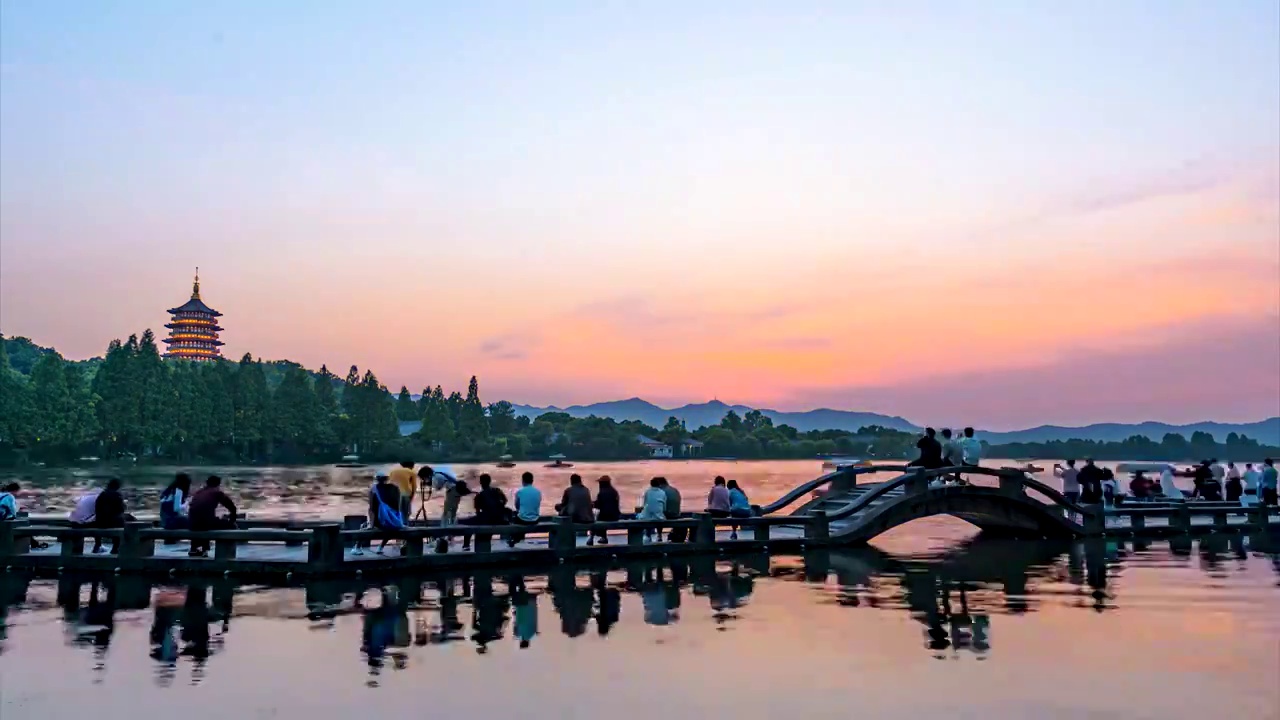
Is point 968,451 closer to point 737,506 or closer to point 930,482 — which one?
point 930,482

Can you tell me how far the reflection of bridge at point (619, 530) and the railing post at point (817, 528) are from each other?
3 cm

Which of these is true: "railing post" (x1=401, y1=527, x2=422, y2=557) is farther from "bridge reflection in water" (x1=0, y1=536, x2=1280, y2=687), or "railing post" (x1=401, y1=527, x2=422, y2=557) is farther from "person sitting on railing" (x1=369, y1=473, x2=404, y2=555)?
"bridge reflection in water" (x1=0, y1=536, x2=1280, y2=687)

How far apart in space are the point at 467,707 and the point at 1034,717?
585 centimetres

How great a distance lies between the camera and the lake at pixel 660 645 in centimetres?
1145

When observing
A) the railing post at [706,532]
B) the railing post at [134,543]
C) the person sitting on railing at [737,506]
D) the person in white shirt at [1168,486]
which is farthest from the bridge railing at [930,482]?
the railing post at [134,543]

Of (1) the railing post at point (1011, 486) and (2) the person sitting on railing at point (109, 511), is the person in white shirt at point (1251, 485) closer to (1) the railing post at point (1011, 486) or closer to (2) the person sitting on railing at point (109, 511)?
(1) the railing post at point (1011, 486)

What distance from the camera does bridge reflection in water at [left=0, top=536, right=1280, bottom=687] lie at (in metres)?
14.9

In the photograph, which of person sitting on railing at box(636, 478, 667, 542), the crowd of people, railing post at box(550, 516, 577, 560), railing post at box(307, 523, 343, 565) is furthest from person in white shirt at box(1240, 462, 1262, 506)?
railing post at box(307, 523, 343, 565)

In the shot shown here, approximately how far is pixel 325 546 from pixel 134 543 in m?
4.22

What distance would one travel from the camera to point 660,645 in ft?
48.3

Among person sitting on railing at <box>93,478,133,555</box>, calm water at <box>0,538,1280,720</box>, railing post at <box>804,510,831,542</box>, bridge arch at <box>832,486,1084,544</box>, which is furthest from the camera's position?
bridge arch at <box>832,486,1084,544</box>

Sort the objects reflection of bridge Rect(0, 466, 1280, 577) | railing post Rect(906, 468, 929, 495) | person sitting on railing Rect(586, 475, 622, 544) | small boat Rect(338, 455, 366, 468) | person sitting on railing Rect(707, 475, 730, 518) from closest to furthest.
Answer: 1. reflection of bridge Rect(0, 466, 1280, 577)
2. person sitting on railing Rect(586, 475, 622, 544)
3. person sitting on railing Rect(707, 475, 730, 518)
4. railing post Rect(906, 468, 929, 495)
5. small boat Rect(338, 455, 366, 468)

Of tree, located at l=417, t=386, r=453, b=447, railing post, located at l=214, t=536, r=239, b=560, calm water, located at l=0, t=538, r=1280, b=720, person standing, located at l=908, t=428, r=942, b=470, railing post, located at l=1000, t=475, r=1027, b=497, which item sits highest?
tree, located at l=417, t=386, r=453, b=447

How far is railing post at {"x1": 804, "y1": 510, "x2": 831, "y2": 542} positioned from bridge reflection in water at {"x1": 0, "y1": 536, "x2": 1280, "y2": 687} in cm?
203
